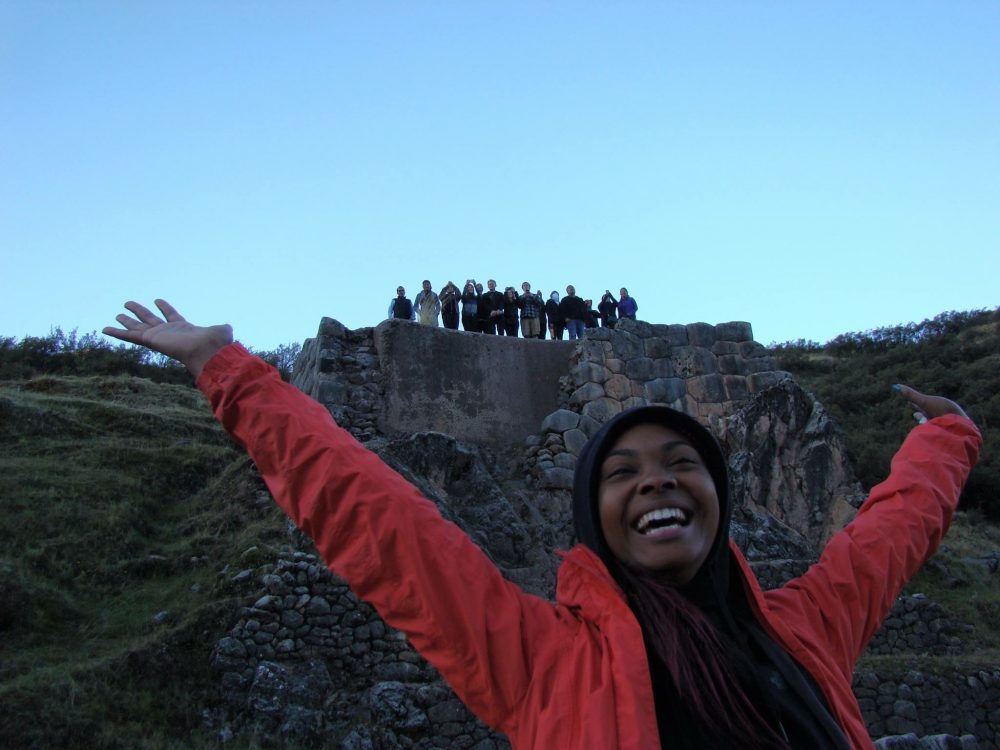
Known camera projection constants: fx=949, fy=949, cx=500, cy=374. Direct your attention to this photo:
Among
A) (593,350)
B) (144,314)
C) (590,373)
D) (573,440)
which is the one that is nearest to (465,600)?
(144,314)

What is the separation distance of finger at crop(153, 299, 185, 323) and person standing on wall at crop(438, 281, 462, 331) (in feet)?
37.3

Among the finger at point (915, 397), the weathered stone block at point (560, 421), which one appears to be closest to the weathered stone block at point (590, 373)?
the weathered stone block at point (560, 421)

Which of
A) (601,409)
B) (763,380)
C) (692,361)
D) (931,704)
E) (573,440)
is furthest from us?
(692,361)

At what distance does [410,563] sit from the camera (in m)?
2.05

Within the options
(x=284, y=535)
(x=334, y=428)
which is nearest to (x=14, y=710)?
(x=284, y=535)

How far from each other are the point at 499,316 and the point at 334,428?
39.2 ft

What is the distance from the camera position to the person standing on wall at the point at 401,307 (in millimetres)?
13670

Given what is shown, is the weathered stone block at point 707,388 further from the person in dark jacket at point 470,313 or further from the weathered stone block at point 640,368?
the person in dark jacket at point 470,313

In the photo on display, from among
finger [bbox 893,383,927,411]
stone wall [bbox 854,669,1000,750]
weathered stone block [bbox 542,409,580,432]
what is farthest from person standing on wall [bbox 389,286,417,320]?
finger [bbox 893,383,927,411]

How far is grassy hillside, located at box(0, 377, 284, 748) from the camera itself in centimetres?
684

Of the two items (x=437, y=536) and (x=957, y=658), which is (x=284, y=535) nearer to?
(x=957, y=658)

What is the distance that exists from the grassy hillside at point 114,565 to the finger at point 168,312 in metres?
5.00

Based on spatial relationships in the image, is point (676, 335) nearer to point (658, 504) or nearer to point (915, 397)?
point (915, 397)

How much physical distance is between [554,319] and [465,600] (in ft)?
41.2
